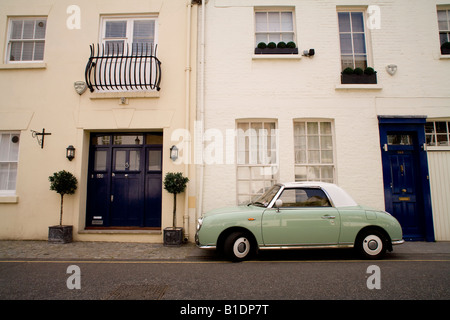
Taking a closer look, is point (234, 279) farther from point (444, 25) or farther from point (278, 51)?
point (444, 25)

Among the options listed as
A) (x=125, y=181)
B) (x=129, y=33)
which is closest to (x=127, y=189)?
(x=125, y=181)

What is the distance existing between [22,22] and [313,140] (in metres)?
9.90

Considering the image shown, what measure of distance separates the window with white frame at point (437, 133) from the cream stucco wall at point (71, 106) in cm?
703

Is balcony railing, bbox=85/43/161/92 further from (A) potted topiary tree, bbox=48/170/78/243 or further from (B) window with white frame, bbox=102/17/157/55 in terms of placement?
(A) potted topiary tree, bbox=48/170/78/243

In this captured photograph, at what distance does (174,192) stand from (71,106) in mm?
4158

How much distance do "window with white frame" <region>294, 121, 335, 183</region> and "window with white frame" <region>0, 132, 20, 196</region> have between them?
8416 millimetres

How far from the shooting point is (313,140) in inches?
308

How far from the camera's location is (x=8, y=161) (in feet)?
25.7

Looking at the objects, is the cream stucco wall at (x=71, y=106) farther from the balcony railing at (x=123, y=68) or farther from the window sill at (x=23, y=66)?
the balcony railing at (x=123, y=68)

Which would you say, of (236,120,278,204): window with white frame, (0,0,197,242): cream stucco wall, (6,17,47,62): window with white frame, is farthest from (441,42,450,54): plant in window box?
(6,17,47,62): window with white frame

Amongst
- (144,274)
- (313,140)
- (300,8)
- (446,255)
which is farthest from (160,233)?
(300,8)

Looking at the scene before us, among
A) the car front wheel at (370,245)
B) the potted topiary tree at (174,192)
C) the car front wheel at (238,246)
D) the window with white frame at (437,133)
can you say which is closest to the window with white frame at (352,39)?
the window with white frame at (437,133)

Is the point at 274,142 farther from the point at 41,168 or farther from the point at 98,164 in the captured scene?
the point at 41,168

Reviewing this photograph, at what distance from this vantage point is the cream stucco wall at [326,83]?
7.50m
